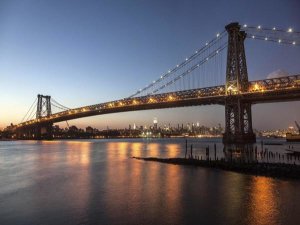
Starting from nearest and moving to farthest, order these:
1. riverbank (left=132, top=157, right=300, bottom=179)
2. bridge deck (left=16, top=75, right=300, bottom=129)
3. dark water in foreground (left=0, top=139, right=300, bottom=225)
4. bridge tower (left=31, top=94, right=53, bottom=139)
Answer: dark water in foreground (left=0, top=139, right=300, bottom=225), riverbank (left=132, top=157, right=300, bottom=179), bridge deck (left=16, top=75, right=300, bottom=129), bridge tower (left=31, top=94, right=53, bottom=139)

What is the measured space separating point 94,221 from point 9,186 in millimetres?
11815

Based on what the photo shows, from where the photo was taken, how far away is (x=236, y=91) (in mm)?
58688

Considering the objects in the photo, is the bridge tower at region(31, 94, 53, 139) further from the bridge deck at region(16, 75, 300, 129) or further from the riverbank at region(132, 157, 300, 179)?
the riverbank at region(132, 157, 300, 179)

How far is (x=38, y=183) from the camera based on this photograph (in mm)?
24734

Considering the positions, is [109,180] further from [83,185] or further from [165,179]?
[165,179]

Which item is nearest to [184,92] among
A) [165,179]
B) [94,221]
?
[165,179]

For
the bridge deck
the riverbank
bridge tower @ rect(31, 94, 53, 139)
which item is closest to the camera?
the riverbank

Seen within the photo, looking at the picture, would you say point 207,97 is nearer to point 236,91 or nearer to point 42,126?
point 236,91

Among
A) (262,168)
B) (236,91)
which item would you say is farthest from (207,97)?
(262,168)

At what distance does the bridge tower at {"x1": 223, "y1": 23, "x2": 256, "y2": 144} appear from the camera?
190ft

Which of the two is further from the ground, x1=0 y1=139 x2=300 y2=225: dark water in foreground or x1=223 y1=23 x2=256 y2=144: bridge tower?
x1=223 y1=23 x2=256 y2=144: bridge tower

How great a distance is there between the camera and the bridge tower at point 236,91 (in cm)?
5788

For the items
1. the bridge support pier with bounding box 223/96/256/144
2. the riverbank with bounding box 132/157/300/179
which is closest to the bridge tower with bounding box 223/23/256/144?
the bridge support pier with bounding box 223/96/256/144

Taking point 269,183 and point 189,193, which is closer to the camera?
point 189,193
